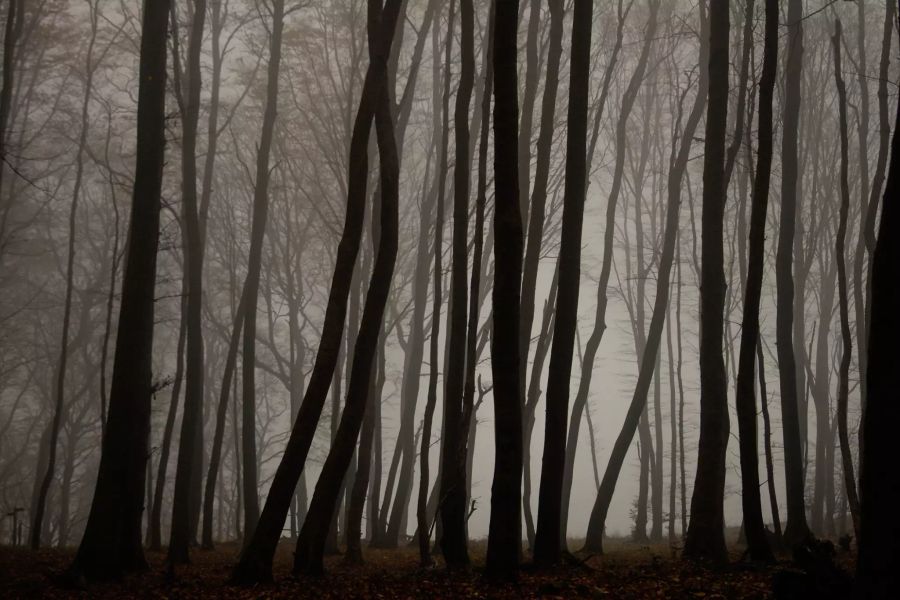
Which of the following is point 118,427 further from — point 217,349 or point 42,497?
point 217,349

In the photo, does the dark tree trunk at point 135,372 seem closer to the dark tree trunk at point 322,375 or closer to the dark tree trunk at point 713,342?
the dark tree trunk at point 322,375

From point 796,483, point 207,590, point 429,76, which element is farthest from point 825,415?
point 207,590

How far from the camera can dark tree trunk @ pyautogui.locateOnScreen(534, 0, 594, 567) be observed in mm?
6883

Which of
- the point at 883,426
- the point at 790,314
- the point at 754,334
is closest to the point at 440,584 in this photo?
the point at 754,334

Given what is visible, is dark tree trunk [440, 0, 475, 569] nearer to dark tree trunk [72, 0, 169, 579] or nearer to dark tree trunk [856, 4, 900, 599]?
dark tree trunk [72, 0, 169, 579]

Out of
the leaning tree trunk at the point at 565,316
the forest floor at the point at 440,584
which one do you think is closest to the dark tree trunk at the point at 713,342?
the forest floor at the point at 440,584

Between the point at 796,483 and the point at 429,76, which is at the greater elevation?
the point at 429,76

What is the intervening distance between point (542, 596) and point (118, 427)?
478cm

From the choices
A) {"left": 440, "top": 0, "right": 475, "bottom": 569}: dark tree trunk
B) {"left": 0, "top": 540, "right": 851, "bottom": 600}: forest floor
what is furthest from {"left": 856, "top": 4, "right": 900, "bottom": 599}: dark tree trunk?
{"left": 440, "top": 0, "right": 475, "bottom": 569}: dark tree trunk

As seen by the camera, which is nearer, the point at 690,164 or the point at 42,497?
the point at 42,497

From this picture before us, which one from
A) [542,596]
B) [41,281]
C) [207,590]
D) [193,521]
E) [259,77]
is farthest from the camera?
[41,281]

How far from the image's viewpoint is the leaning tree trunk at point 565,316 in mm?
6883

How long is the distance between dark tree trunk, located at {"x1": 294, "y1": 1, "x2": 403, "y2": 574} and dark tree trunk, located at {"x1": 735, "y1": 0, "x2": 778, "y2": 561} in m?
3.72

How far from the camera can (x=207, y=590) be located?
641 cm
